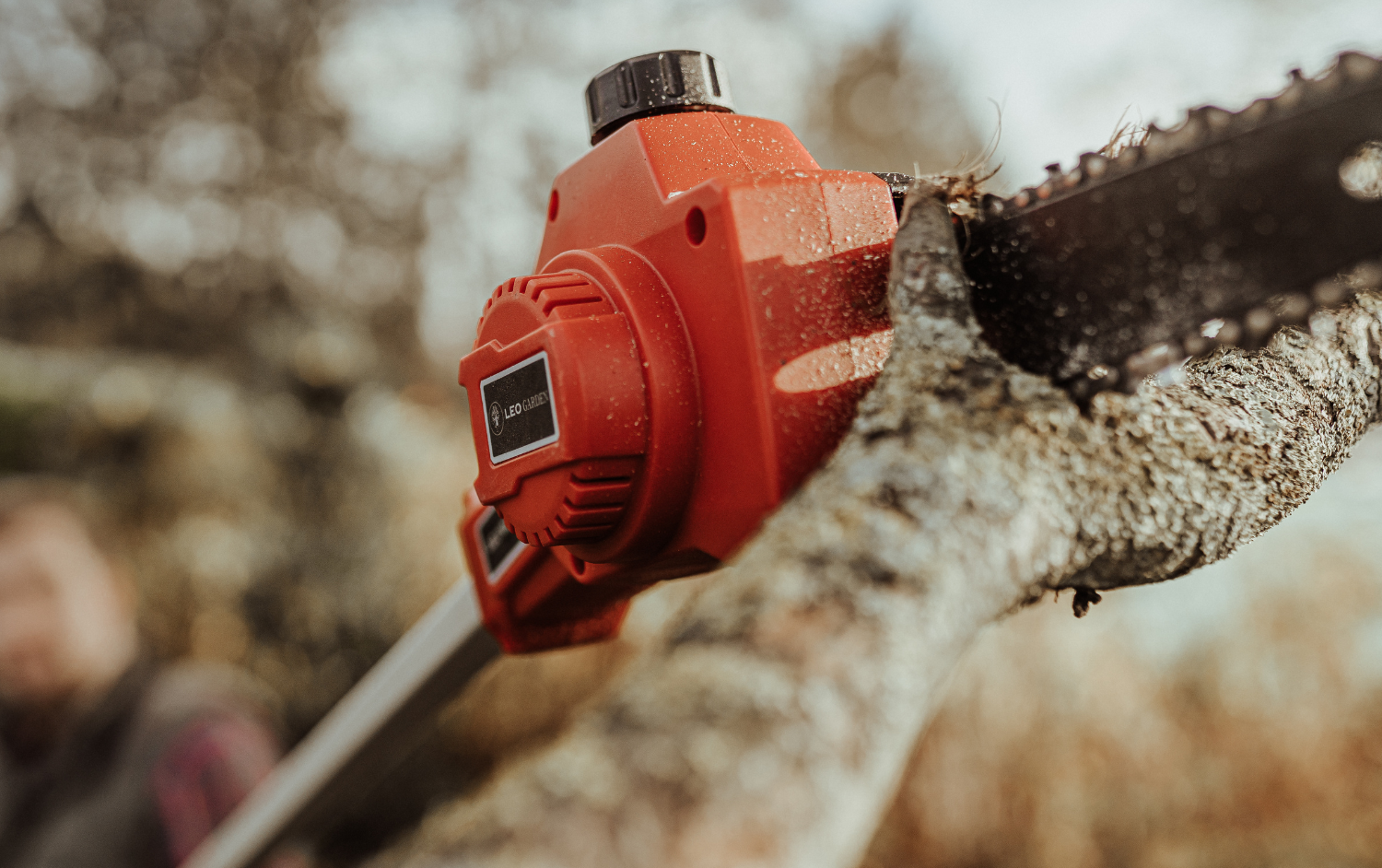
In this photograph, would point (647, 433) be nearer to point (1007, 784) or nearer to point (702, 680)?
point (702, 680)

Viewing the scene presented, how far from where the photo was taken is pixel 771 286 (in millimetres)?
379

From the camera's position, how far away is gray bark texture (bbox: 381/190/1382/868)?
9.3 inches

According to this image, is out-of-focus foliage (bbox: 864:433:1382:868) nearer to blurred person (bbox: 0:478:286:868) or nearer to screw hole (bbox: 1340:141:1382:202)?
blurred person (bbox: 0:478:286:868)

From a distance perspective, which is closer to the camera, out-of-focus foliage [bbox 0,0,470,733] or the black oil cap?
the black oil cap

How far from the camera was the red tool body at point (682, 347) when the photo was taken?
14.9 inches

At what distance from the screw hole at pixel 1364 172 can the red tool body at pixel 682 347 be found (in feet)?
0.58

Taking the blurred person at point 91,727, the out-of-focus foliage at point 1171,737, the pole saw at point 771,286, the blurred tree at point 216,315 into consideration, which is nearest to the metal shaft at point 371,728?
the pole saw at point 771,286

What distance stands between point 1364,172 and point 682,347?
27cm

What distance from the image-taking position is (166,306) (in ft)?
14.2

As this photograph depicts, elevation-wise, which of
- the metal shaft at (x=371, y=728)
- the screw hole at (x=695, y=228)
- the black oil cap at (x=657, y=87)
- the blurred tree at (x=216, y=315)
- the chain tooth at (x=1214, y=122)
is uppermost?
the blurred tree at (x=216, y=315)

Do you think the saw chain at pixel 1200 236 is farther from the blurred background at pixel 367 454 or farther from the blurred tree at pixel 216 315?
the blurred tree at pixel 216 315

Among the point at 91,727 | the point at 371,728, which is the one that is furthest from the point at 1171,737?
the point at 91,727

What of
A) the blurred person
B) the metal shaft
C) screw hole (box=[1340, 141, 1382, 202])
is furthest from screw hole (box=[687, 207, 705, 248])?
the blurred person

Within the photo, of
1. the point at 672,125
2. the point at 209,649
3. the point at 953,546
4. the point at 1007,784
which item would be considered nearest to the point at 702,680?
the point at 953,546
